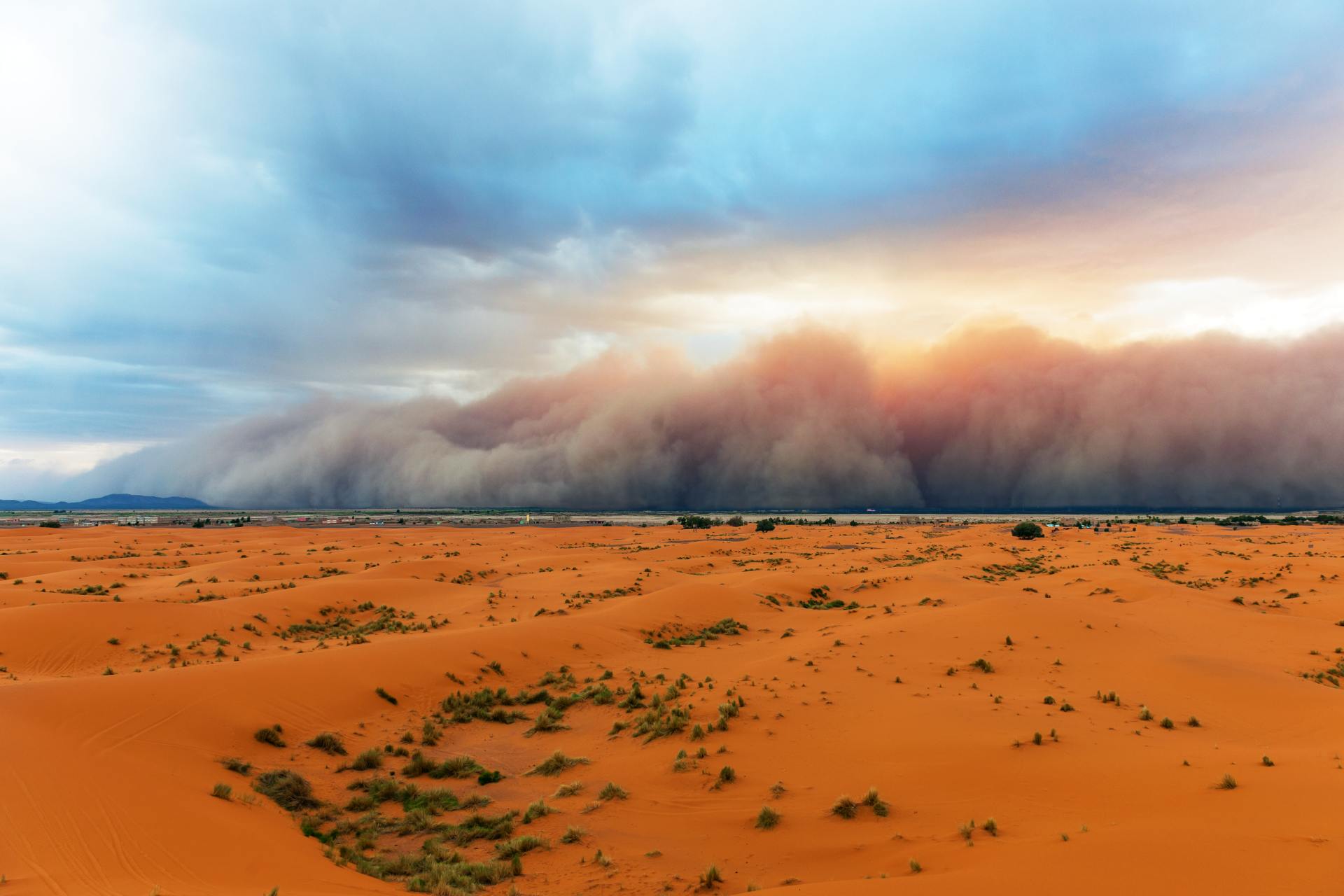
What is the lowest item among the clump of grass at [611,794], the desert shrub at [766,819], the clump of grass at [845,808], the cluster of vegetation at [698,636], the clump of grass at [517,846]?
the cluster of vegetation at [698,636]

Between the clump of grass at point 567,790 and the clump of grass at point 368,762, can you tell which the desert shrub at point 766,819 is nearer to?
the clump of grass at point 567,790

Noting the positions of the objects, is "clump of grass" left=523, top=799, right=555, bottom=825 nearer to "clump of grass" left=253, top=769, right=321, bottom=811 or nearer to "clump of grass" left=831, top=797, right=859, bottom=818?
"clump of grass" left=253, top=769, right=321, bottom=811

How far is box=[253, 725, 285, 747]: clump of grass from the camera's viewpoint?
16297 millimetres

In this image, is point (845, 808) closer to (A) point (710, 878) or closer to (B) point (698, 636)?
(A) point (710, 878)

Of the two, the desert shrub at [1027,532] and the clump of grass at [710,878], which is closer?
the clump of grass at [710,878]

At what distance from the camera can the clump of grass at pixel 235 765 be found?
14.2 metres

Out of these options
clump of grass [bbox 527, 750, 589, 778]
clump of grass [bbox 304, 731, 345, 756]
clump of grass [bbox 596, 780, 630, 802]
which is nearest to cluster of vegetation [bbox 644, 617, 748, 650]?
clump of grass [bbox 527, 750, 589, 778]

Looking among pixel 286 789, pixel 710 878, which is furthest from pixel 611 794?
pixel 286 789

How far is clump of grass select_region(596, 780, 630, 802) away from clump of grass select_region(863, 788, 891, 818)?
464cm

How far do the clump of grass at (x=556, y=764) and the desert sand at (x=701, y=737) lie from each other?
277 mm

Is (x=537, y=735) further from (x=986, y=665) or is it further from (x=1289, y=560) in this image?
(x=1289, y=560)

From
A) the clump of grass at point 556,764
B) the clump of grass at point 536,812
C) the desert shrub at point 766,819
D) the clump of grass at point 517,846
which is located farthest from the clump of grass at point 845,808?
the clump of grass at point 556,764

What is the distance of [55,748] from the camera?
1254 cm

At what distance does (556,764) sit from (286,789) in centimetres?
553
